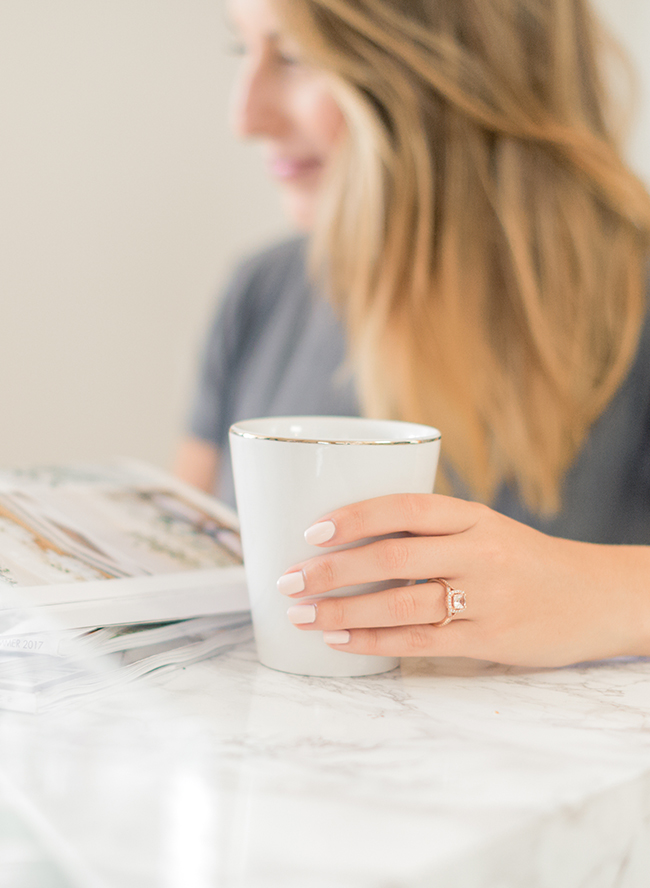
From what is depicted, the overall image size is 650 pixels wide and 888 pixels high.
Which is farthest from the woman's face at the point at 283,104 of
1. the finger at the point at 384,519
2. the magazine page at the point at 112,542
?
the finger at the point at 384,519

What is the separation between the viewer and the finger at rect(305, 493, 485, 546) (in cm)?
39

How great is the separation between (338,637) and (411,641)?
40mm

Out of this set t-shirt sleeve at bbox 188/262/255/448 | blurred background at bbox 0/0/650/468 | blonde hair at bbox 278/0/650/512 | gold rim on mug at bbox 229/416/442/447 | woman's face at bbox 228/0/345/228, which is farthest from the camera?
blurred background at bbox 0/0/650/468

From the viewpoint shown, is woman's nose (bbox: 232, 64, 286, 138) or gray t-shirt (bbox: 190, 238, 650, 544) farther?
woman's nose (bbox: 232, 64, 286, 138)

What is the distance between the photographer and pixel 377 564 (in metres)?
0.40

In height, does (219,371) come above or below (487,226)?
below

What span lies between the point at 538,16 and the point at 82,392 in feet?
3.73

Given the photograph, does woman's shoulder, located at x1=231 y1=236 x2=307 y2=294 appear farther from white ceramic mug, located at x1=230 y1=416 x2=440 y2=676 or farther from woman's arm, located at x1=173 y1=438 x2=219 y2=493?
white ceramic mug, located at x1=230 y1=416 x2=440 y2=676

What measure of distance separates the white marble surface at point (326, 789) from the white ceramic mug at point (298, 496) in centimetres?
2

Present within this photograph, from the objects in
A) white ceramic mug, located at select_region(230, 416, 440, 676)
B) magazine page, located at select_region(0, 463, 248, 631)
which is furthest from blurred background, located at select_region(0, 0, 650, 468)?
white ceramic mug, located at select_region(230, 416, 440, 676)

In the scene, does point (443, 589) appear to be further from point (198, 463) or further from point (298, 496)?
point (198, 463)

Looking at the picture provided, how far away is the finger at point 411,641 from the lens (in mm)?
407

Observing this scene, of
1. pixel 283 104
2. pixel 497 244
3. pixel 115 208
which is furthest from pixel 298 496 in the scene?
pixel 115 208

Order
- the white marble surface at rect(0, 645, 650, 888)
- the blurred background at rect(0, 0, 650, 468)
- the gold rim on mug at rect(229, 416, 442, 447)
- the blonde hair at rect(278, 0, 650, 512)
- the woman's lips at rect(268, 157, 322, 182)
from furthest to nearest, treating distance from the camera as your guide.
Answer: the blurred background at rect(0, 0, 650, 468) < the woman's lips at rect(268, 157, 322, 182) < the blonde hair at rect(278, 0, 650, 512) < the gold rim on mug at rect(229, 416, 442, 447) < the white marble surface at rect(0, 645, 650, 888)
